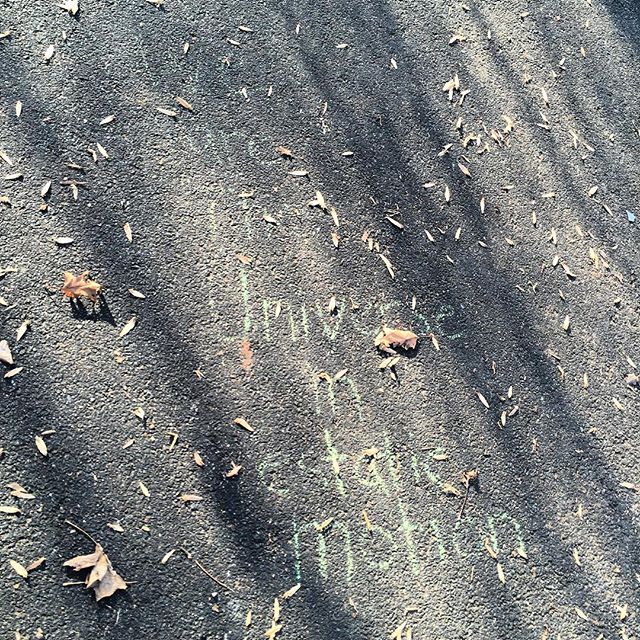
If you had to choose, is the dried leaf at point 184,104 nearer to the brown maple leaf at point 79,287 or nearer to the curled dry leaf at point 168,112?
the curled dry leaf at point 168,112

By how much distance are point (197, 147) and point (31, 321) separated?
3.57 feet

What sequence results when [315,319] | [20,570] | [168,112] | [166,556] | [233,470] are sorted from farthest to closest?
[168,112] < [315,319] < [233,470] < [166,556] < [20,570]

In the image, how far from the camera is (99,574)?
2.72 m

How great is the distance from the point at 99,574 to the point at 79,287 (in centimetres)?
117

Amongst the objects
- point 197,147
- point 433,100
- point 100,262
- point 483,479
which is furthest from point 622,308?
point 100,262

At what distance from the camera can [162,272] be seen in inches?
122

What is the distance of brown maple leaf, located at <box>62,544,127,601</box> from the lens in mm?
2713

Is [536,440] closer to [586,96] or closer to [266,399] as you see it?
[266,399]

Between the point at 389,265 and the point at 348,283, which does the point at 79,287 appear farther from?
the point at 389,265

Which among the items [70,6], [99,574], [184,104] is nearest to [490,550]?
[99,574]

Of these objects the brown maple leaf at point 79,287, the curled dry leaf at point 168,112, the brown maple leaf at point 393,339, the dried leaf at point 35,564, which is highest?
the curled dry leaf at point 168,112

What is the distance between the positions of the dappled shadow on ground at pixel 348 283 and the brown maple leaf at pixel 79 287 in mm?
70

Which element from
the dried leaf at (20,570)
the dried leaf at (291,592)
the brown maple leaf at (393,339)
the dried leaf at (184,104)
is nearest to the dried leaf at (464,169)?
the brown maple leaf at (393,339)

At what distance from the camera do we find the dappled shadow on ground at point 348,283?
2908mm
